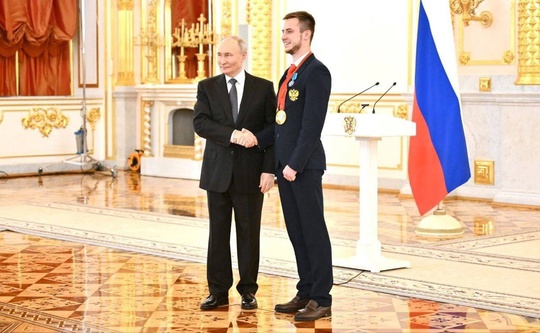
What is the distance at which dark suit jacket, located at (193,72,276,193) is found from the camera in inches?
228

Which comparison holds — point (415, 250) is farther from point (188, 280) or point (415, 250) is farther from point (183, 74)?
point (183, 74)

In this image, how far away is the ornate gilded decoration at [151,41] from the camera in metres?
13.9

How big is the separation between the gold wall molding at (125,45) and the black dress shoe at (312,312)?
9.23 metres

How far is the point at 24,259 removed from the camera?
7.45m

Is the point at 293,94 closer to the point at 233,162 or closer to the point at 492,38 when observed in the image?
the point at 233,162

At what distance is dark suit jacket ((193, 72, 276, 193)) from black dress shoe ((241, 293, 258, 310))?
598 mm

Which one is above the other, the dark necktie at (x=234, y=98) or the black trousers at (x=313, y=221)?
the dark necktie at (x=234, y=98)

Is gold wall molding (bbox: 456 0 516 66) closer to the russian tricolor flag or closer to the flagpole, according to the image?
the flagpole

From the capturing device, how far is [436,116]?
783 cm

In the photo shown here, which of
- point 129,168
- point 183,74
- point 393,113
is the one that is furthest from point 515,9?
point 129,168

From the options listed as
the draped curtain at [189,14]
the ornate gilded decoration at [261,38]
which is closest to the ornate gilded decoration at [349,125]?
the ornate gilded decoration at [261,38]

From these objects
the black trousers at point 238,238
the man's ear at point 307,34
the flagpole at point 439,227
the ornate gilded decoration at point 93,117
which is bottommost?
the flagpole at point 439,227

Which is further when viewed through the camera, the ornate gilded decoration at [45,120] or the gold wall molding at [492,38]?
the ornate gilded decoration at [45,120]

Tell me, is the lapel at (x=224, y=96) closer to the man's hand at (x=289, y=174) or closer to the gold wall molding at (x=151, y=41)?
the man's hand at (x=289, y=174)
